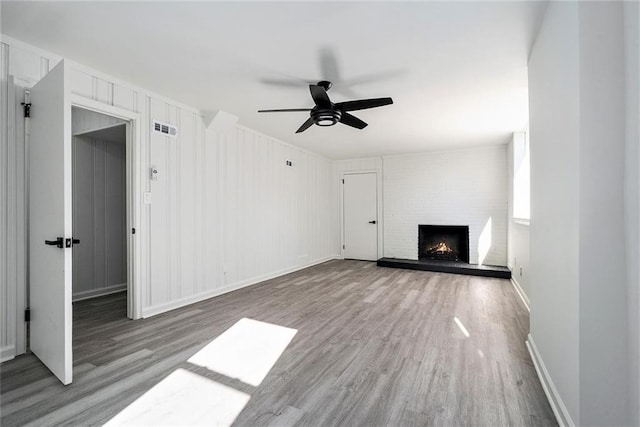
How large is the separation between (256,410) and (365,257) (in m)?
5.45

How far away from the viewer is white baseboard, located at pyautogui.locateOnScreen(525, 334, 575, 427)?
147 centimetres

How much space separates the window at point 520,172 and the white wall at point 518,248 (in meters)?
0.04

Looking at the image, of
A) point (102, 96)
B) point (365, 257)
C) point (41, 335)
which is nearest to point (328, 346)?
point (41, 335)

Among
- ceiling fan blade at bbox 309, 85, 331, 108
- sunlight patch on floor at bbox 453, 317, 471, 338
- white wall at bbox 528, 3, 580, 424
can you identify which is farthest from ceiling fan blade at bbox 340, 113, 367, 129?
sunlight patch on floor at bbox 453, 317, 471, 338

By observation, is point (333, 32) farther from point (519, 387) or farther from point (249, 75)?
point (519, 387)

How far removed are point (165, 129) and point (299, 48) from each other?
1950mm

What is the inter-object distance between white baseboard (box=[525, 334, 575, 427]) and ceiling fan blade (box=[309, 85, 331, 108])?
255 centimetres

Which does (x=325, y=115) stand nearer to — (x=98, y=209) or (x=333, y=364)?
(x=333, y=364)

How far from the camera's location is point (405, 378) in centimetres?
196

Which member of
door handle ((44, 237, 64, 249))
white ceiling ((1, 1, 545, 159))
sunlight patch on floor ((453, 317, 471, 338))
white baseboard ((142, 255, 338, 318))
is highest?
white ceiling ((1, 1, 545, 159))

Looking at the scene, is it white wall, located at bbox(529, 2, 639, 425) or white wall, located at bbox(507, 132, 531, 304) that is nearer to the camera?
white wall, located at bbox(529, 2, 639, 425)

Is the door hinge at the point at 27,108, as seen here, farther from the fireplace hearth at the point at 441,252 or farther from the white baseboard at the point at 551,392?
the fireplace hearth at the point at 441,252

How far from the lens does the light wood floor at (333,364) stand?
1.63 m

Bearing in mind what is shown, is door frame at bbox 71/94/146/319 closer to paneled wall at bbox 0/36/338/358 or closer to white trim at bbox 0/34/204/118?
paneled wall at bbox 0/36/338/358
